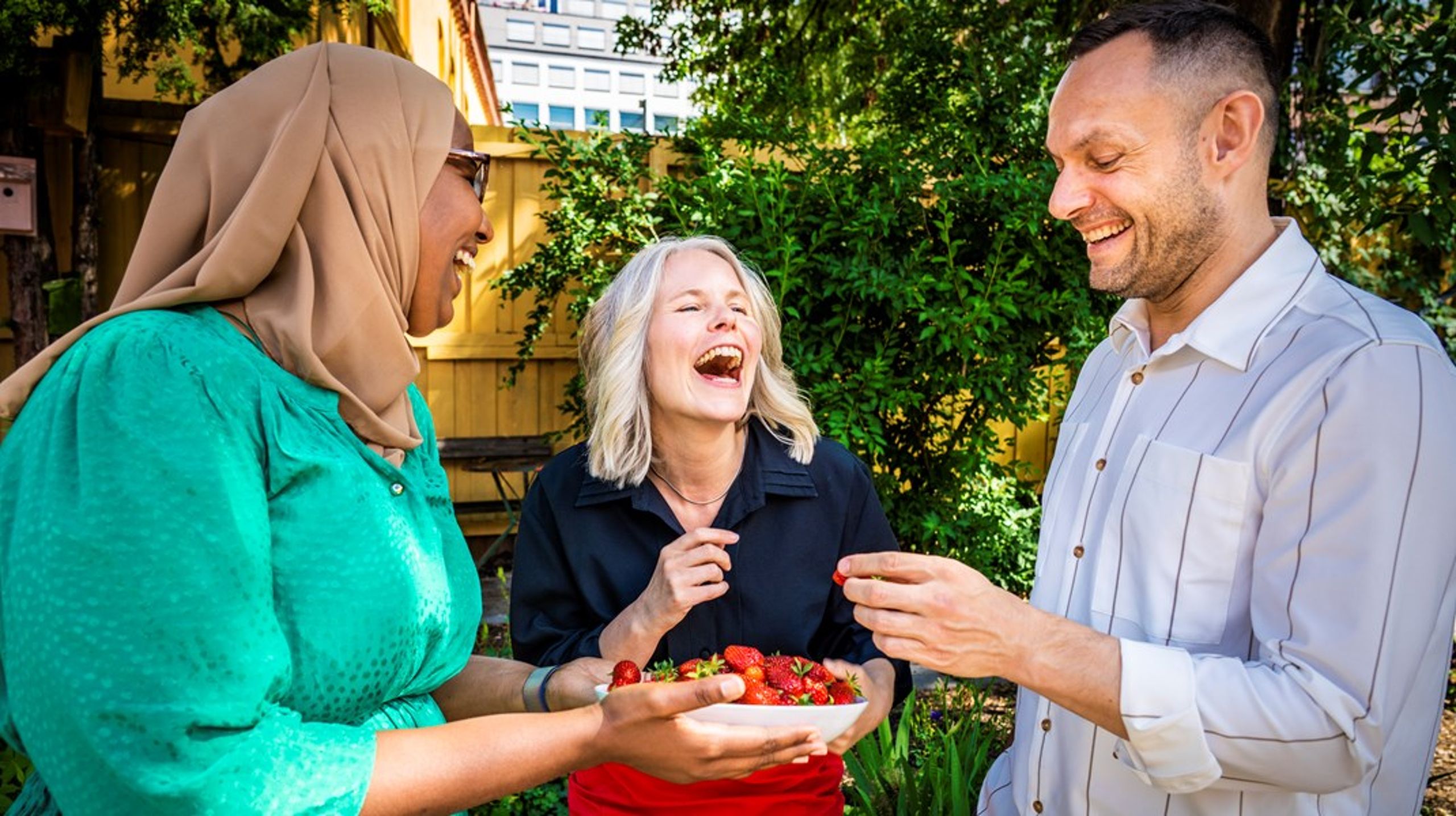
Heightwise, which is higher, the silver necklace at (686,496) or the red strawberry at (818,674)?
the silver necklace at (686,496)

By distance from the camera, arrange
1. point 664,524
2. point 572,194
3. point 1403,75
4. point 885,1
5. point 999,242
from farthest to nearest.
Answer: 1. point 885,1
2. point 572,194
3. point 999,242
4. point 1403,75
5. point 664,524

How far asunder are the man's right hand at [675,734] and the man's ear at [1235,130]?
49.1 inches

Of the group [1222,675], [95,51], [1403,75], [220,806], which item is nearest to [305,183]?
[220,806]

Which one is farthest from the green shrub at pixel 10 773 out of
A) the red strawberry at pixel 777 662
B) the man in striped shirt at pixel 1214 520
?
the man in striped shirt at pixel 1214 520

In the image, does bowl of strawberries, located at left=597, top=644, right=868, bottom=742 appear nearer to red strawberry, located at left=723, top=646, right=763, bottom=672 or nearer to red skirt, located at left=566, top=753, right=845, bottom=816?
red strawberry, located at left=723, top=646, right=763, bottom=672

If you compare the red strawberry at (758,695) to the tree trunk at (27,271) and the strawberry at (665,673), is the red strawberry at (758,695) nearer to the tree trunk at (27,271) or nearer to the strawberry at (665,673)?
the strawberry at (665,673)

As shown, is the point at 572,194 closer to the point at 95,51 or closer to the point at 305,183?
the point at 95,51

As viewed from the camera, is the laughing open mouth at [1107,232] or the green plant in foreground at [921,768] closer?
the laughing open mouth at [1107,232]

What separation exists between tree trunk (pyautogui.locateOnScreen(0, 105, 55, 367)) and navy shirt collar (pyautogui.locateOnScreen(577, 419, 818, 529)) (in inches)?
158

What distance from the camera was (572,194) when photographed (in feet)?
16.9

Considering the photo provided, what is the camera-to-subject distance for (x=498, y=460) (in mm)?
6238

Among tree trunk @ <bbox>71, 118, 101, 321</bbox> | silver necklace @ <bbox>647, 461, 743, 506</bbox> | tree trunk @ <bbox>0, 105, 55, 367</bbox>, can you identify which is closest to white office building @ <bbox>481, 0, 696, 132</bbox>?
tree trunk @ <bbox>71, 118, 101, 321</bbox>

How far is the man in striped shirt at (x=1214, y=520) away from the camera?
1452 millimetres

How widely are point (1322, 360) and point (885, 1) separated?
25.8ft
